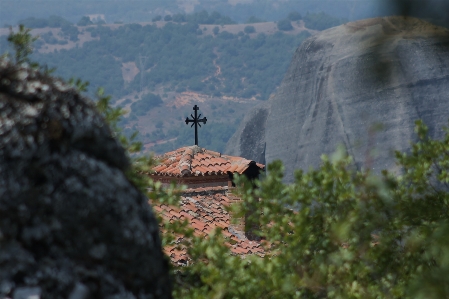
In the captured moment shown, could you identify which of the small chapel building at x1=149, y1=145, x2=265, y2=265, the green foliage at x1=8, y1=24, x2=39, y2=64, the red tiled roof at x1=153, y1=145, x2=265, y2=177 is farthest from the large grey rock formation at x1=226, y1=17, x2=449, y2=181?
the green foliage at x1=8, y1=24, x2=39, y2=64

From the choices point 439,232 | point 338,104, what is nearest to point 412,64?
point 439,232

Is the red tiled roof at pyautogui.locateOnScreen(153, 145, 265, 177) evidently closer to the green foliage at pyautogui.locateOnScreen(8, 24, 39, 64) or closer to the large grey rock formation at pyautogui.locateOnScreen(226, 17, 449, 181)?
the large grey rock formation at pyautogui.locateOnScreen(226, 17, 449, 181)

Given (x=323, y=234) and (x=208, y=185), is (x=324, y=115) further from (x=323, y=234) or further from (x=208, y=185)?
(x=323, y=234)

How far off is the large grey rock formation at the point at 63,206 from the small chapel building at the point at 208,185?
10110mm

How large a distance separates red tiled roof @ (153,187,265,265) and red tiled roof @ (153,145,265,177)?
0.40 metres

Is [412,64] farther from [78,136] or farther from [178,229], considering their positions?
[178,229]

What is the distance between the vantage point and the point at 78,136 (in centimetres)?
396

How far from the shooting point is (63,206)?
3.76m

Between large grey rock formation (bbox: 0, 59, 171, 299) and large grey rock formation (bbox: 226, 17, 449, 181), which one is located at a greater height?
large grey rock formation (bbox: 0, 59, 171, 299)

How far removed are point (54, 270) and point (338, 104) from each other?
207 feet

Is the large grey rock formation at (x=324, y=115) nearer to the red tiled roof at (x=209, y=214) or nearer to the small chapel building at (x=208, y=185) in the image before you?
the small chapel building at (x=208, y=185)

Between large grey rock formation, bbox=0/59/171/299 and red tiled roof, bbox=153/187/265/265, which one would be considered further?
red tiled roof, bbox=153/187/265/265

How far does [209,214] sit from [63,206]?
452 inches

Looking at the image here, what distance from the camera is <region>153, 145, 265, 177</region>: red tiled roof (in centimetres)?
1571
